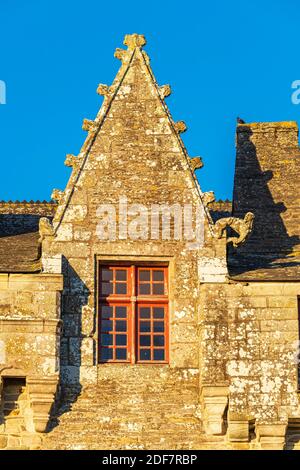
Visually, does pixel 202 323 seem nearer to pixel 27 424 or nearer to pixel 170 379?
pixel 170 379

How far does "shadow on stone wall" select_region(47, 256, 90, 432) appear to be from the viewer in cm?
2880

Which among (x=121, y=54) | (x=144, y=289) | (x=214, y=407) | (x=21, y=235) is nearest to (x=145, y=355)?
(x=144, y=289)

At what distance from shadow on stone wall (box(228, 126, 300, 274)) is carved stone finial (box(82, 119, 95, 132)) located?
11.7 ft

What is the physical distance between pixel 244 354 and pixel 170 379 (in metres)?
1.42

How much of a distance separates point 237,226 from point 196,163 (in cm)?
150

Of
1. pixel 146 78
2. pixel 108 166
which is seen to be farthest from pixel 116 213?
pixel 146 78

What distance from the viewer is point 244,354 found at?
29.1 metres

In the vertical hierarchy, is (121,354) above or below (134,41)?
below

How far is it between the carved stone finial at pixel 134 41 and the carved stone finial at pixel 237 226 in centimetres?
409

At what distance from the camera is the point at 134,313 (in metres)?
29.8

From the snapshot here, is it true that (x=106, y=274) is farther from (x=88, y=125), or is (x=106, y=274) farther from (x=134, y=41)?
(x=134, y=41)

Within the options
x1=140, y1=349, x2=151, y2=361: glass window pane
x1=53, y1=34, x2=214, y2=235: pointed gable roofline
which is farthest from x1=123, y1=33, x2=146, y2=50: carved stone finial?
x1=140, y1=349, x2=151, y2=361: glass window pane

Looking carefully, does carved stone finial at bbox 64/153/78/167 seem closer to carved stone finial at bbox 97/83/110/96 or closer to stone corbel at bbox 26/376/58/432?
carved stone finial at bbox 97/83/110/96

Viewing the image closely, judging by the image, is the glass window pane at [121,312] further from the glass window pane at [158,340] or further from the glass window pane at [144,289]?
the glass window pane at [158,340]
